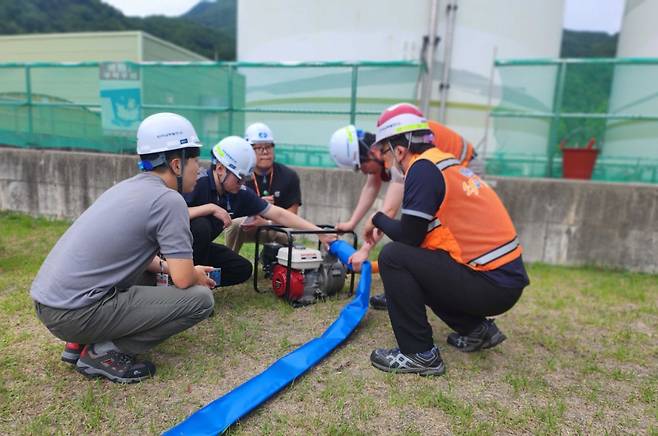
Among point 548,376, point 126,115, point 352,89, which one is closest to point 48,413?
point 548,376

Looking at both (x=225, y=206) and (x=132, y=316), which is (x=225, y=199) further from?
(x=132, y=316)

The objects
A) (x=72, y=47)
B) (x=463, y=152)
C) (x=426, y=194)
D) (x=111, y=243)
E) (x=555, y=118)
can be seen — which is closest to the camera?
(x=111, y=243)

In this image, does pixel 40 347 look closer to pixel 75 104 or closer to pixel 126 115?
pixel 126 115

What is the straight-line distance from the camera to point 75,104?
7.76m

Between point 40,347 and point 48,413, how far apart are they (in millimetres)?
850

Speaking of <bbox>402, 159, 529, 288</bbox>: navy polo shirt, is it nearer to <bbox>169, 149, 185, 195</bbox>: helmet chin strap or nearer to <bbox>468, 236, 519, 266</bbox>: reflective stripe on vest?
<bbox>468, 236, 519, 266</bbox>: reflective stripe on vest

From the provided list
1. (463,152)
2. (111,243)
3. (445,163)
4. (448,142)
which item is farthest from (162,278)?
(463,152)

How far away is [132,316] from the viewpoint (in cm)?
246

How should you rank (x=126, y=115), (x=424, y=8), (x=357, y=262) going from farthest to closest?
1. (x=424, y=8)
2. (x=126, y=115)
3. (x=357, y=262)

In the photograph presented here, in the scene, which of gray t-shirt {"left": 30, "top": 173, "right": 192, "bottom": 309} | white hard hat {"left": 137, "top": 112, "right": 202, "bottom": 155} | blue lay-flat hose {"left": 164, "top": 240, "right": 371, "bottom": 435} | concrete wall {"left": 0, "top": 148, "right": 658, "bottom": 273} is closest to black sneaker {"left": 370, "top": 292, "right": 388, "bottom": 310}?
blue lay-flat hose {"left": 164, "top": 240, "right": 371, "bottom": 435}

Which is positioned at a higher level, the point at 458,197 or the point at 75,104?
the point at 75,104

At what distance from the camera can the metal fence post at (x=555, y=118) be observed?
6246 mm

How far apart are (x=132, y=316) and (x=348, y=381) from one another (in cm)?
129

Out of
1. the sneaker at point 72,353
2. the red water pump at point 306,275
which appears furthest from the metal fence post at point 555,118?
the sneaker at point 72,353
